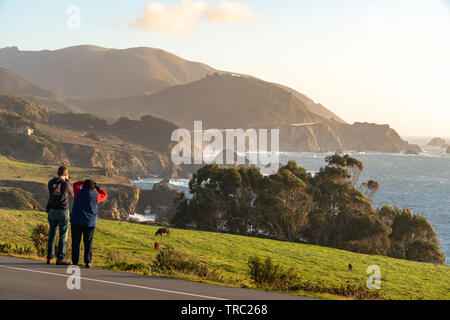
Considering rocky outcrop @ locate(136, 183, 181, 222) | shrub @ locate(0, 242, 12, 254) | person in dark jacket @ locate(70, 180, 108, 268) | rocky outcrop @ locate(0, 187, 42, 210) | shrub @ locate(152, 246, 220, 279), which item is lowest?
rocky outcrop @ locate(136, 183, 181, 222)

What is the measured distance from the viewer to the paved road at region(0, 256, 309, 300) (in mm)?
7809

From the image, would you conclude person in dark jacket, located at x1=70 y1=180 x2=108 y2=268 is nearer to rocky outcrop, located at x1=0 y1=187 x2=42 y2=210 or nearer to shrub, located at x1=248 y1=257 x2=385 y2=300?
shrub, located at x1=248 y1=257 x2=385 y2=300

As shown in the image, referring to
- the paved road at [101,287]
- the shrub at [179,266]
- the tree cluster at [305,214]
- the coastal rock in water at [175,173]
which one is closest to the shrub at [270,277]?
the shrub at [179,266]

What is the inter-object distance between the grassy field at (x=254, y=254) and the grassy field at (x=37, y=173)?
59279mm

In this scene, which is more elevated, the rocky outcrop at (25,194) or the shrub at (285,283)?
the shrub at (285,283)

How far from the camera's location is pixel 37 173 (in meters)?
87.4

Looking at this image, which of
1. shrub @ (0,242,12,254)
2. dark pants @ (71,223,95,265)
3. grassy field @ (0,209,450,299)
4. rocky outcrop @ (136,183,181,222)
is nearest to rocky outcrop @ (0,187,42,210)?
rocky outcrop @ (136,183,181,222)

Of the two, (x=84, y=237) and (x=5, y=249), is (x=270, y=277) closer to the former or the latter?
(x=84, y=237)

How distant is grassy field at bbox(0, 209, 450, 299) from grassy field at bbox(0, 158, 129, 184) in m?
59.3

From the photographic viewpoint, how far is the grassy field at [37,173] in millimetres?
Answer: 79725

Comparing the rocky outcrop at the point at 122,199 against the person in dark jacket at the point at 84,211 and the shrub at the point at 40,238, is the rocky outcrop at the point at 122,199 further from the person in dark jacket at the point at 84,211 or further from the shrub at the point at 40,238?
the person in dark jacket at the point at 84,211
